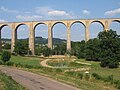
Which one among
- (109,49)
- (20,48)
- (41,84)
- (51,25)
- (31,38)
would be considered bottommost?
(41,84)

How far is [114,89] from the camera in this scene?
21.5 metres

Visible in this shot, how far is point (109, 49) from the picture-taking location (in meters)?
62.6

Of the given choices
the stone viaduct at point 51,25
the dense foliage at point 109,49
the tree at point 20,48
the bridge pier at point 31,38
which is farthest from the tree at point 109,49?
the tree at point 20,48

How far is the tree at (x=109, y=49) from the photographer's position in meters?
60.6

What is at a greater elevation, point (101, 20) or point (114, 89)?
point (101, 20)

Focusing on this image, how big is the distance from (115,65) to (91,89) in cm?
4182

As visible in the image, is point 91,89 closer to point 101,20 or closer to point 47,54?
point 101,20

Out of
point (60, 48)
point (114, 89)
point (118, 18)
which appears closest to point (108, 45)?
point (118, 18)

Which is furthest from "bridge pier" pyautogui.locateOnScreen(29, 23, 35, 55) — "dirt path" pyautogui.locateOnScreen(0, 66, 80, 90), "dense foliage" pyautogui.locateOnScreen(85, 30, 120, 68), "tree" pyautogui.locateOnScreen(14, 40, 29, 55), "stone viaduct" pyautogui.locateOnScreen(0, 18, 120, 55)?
"dirt path" pyautogui.locateOnScreen(0, 66, 80, 90)

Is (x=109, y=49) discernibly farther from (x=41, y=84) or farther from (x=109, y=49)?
(x=41, y=84)

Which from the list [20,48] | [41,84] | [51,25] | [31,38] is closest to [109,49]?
[41,84]

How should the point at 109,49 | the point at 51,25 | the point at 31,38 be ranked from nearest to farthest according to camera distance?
the point at 109,49 → the point at 51,25 → the point at 31,38

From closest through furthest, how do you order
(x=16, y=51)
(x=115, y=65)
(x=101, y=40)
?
1. (x=115, y=65)
2. (x=101, y=40)
3. (x=16, y=51)

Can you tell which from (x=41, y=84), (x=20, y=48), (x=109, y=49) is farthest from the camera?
(x=20, y=48)
